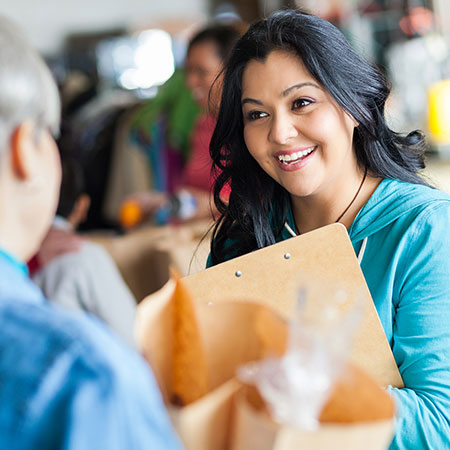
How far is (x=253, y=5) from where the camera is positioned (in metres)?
6.63

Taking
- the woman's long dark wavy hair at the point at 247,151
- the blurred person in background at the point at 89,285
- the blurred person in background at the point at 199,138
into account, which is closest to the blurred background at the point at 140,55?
the blurred person in background at the point at 199,138

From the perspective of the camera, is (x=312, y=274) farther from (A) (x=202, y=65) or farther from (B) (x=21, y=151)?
(A) (x=202, y=65)

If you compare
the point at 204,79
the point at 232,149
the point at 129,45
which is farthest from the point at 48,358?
the point at 129,45

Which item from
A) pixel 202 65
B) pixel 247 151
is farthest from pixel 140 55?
pixel 247 151

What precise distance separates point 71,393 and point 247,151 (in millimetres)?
925

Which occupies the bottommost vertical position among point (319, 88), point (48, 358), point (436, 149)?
point (436, 149)

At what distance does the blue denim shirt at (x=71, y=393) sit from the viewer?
0.54 m

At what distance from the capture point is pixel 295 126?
1.18 m

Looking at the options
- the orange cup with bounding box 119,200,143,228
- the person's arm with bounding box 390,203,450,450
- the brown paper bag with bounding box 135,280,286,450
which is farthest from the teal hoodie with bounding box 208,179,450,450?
the orange cup with bounding box 119,200,143,228

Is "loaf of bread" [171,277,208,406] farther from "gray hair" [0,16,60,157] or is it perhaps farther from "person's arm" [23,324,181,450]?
"gray hair" [0,16,60,157]

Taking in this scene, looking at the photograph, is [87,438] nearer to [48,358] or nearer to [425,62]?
[48,358]

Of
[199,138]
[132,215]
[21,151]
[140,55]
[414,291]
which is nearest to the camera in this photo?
[21,151]

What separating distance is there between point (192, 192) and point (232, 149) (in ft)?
4.30

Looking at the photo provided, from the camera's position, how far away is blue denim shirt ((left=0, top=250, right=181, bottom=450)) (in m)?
0.54
